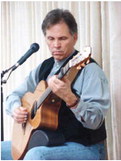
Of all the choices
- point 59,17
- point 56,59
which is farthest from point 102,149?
point 59,17

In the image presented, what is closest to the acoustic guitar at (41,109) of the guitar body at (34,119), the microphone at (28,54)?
the guitar body at (34,119)

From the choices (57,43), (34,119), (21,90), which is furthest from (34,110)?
(57,43)

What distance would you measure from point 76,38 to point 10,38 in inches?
11.4

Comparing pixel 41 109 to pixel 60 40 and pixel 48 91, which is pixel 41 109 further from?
pixel 60 40

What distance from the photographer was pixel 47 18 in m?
1.02

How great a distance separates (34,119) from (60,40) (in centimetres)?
29

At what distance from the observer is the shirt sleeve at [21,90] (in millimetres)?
1076

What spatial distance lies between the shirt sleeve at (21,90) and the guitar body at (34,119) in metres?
0.02

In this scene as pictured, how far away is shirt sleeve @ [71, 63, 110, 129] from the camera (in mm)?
852

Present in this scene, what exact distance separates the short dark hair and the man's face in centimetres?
1

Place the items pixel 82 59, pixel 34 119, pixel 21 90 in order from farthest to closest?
pixel 21 90 → pixel 34 119 → pixel 82 59

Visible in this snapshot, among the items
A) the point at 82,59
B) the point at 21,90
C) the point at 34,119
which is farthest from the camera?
the point at 21,90

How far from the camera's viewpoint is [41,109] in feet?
3.07

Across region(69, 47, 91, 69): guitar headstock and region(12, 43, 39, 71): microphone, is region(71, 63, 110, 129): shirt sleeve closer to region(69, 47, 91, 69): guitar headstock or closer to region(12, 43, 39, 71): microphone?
region(69, 47, 91, 69): guitar headstock
